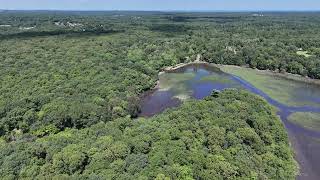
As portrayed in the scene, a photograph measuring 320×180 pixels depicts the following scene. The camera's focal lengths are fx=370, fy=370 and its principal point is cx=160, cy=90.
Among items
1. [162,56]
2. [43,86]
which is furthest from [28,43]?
[43,86]

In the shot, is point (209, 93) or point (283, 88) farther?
point (283, 88)

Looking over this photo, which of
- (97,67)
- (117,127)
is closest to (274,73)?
(97,67)

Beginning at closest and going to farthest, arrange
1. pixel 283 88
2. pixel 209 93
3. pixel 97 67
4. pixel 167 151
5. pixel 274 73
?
pixel 167 151 < pixel 209 93 < pixel 283 88 < pixel 97 67 < pixel 274 73

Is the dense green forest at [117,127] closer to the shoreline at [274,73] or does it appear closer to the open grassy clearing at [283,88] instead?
the shoreline at [274,73]

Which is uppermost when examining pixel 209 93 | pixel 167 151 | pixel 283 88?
pixel 167 151

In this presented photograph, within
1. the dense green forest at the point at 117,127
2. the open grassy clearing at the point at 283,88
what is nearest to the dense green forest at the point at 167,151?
the dense green forest at the point at 117,127

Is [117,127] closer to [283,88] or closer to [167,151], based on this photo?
[167,151]

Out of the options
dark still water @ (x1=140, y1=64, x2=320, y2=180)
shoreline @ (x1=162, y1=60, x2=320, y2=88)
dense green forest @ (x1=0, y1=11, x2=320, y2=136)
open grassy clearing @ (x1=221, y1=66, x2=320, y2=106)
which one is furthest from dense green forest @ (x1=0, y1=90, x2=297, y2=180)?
shoreline @ (x1=162, y1=60, x2=320, y2=88)
